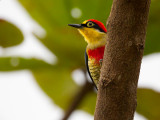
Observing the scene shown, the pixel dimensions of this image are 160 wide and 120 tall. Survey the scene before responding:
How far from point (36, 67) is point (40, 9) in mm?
449

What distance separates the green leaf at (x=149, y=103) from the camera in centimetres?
169

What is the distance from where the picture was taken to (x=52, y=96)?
1997mm

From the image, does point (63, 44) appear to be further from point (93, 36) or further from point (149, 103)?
point (93, 36)

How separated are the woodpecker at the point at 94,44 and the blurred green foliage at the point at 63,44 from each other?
1.69 ft

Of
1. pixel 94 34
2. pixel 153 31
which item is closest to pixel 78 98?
pixel 153 31

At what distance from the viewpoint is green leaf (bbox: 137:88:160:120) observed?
5.54ft

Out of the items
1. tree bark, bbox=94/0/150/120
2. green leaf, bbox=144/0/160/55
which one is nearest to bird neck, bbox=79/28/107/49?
green leaf, bbox=144/0/160/55

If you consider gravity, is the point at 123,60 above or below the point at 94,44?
above

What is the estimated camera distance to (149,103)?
1752 mm

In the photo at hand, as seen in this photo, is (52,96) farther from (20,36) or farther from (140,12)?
(140,12)

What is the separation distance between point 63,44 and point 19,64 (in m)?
0.29

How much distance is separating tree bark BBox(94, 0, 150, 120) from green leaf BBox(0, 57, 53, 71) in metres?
0.73

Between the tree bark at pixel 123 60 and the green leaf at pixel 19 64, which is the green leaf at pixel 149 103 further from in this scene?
the tree bark at pixel 123 60

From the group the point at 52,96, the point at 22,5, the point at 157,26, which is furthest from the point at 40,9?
the point at 157,26
